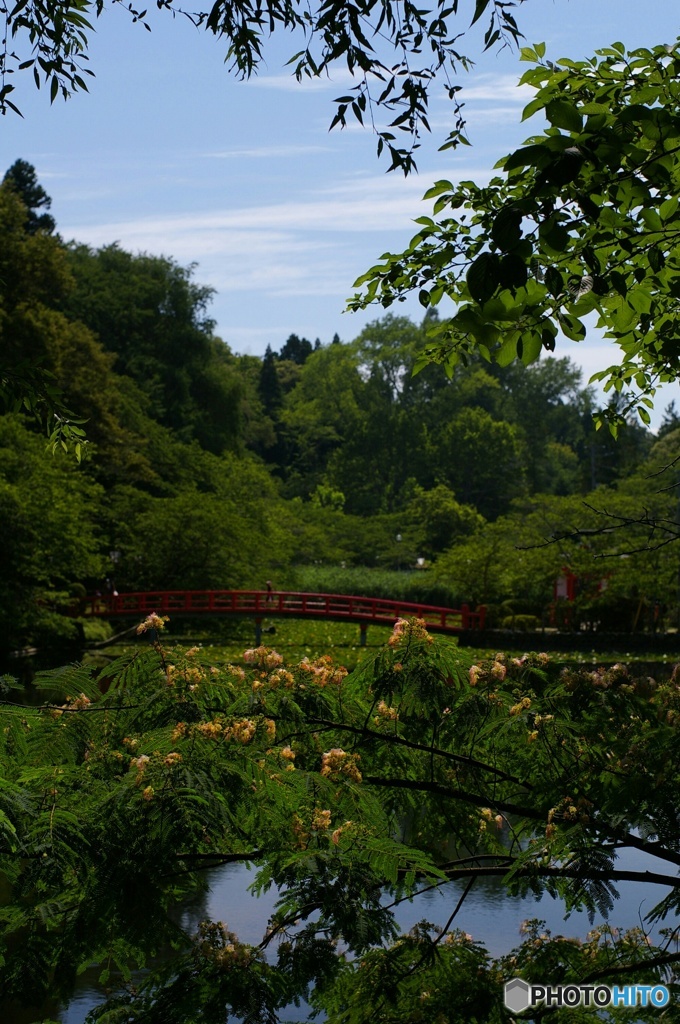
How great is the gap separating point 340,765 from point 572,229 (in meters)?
1.83

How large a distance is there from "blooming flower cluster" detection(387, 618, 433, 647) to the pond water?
16.9 feet

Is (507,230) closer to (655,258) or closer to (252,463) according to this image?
(655,258)

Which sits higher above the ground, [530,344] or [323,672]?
[530,344]

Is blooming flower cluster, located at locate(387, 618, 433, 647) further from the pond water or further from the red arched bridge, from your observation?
the red arched bridge

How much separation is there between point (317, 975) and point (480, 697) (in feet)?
3.50

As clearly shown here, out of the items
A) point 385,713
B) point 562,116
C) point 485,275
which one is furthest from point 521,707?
point 562,116

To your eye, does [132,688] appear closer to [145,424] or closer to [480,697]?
[480,697]

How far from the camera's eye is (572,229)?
10.3 ft

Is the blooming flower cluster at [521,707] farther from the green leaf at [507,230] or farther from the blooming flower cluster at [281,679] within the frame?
the green leaf at [507,230]

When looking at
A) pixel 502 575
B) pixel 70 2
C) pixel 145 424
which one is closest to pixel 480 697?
pixel 70 2

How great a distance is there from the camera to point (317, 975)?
3.45m

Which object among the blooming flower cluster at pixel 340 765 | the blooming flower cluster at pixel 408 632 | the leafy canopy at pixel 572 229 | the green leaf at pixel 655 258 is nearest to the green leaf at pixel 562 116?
the leafy canopy at pixel 572 229

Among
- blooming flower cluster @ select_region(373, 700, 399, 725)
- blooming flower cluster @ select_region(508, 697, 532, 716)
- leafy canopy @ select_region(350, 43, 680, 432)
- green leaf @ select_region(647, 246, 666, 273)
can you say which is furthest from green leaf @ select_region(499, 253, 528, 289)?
blooming flower cluster @ select_region(373, 700, 399, 725)

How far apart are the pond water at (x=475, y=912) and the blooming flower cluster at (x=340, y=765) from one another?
5.26 m
